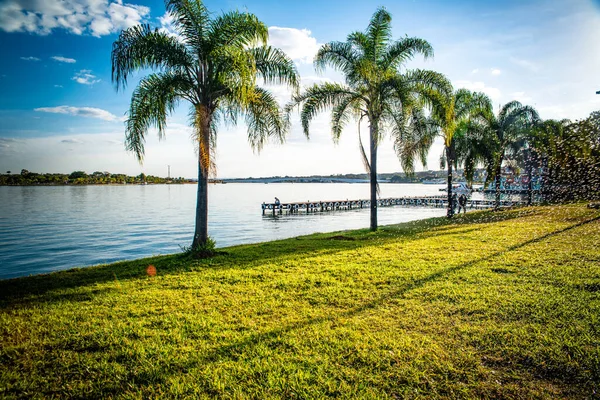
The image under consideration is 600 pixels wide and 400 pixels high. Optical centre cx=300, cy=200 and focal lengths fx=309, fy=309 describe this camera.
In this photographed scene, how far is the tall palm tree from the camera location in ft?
76.6

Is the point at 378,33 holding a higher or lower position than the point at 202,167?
higher

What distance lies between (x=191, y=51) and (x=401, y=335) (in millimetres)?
9950

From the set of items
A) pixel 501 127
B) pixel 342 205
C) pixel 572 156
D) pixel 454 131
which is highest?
pixel 501 127

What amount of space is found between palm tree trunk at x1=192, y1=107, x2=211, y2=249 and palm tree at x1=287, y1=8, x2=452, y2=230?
205 inches

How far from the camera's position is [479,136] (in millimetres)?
23953

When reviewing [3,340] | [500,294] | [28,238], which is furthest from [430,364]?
[28,238]

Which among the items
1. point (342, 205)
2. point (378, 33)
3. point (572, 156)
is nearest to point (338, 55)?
point (378, 33)

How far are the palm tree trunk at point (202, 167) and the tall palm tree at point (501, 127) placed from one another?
844 inches

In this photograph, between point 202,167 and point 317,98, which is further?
point 317,98

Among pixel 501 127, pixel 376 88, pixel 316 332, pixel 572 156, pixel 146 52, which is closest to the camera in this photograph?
pixel 316 332

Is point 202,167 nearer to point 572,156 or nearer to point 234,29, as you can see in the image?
point 234,29

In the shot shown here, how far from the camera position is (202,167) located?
391 inches

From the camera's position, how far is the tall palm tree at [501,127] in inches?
919

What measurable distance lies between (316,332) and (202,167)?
7.14 m
